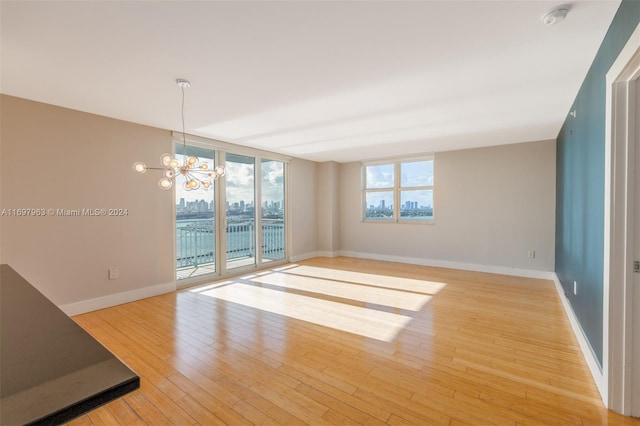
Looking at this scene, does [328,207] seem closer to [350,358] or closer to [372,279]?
[372,279]

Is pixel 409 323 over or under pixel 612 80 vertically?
under

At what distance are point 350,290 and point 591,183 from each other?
Answer: 3.01 metres

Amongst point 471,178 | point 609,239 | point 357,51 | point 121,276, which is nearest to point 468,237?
point 471,178

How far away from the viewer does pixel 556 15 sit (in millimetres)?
1745

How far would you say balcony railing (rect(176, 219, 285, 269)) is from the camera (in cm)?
498

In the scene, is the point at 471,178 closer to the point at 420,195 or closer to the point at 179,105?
the point at 420,195

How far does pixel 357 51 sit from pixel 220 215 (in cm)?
369

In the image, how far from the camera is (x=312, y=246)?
7180 millimetres

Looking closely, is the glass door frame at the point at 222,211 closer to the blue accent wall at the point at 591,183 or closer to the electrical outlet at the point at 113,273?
the electrical outlet at the point at 113,273

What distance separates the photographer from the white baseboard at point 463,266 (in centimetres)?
507

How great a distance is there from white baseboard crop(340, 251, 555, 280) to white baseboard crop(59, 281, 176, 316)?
4.27 metres

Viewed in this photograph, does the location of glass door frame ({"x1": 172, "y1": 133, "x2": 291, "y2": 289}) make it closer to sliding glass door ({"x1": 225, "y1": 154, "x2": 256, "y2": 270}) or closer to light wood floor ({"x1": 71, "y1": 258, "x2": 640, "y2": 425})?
sliding glass door ({"x1": 225, "y1": 154, "x2": 256, "y2": 270})

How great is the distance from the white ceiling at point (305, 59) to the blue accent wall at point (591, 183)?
0.50 ft

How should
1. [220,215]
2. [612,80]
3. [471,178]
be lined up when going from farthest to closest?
1. [471,178]
2. [220,215]
3. [612,80]
